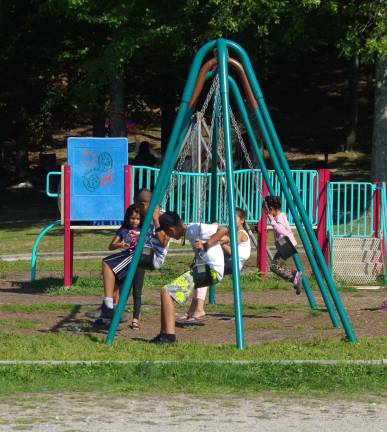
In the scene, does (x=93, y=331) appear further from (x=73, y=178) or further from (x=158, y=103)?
(x=158, y=103)

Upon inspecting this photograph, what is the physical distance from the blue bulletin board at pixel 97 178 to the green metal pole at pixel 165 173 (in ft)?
15.6

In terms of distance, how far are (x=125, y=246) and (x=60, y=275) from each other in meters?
5.71

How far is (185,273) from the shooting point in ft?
35.7

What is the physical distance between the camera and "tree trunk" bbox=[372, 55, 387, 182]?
77.6 feet

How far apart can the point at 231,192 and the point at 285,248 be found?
2.86 metres

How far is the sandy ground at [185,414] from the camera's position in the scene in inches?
282

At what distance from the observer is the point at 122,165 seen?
1562cm

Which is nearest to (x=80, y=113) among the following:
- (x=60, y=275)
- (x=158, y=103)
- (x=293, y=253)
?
(x=158, y=103)

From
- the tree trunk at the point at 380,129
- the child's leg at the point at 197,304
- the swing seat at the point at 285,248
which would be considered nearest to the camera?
the child's leg at the point at 197,304

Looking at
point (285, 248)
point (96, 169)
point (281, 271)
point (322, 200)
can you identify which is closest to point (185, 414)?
point (285, 248)

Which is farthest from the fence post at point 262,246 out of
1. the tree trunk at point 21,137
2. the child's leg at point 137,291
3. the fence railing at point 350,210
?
the tree trunk at point 21,137

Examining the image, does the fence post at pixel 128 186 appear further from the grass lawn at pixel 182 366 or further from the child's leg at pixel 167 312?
the child's leg at pixel 167 312

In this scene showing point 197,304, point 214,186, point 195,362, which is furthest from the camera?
point 214,186

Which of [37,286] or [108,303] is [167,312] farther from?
[37,286]
